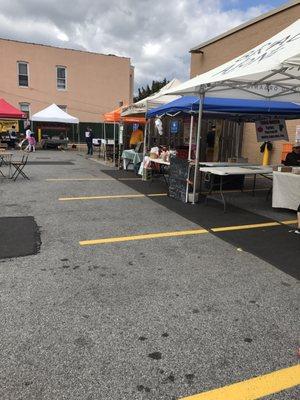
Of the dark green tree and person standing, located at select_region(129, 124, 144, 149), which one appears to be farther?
the dark green tree

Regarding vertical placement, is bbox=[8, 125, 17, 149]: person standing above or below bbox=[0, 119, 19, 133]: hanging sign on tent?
below

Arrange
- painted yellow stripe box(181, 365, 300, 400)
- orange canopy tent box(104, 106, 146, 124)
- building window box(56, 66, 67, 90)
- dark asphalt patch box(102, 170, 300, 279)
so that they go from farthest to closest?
building window box(56, 66, 67, 90) < orange canopy tent box(104, 106, 146, 124) < dark asphalt patch box(102, 170, 300, 279) < painted yellow stripe box(181, 365, 300, 400)

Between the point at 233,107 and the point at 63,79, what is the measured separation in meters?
24.6

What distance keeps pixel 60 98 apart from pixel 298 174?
87.6 ft

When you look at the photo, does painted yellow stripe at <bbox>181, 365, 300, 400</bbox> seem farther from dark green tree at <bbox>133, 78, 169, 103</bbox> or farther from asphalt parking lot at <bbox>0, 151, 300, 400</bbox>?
dark green tree at <bbox>133, 78, 169, 103</bbox>

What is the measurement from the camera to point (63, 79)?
100 feet

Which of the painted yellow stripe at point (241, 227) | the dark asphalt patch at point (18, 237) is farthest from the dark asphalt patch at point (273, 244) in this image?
the dark asphalt patch at point (18, 237)

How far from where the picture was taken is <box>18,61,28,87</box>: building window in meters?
29.1

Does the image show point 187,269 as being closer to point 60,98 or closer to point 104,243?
point 104,243

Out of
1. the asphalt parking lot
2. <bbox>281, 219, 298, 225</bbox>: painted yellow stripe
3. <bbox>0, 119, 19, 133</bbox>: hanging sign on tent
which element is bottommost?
the asphalt parking lot

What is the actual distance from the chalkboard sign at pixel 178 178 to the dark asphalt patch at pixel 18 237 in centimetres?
372

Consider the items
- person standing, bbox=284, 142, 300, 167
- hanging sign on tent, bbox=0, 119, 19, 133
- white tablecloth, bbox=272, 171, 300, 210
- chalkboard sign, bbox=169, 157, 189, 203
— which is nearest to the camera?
white tablecloth, bbox=272, 171, 300, 210

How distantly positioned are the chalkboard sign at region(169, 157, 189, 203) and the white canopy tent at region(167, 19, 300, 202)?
0.35 meters

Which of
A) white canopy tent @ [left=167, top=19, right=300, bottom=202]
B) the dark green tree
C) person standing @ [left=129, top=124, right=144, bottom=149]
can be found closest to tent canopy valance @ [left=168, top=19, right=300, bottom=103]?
white canopy tent @ [left=167, top=19, right=300, bottom=202]
